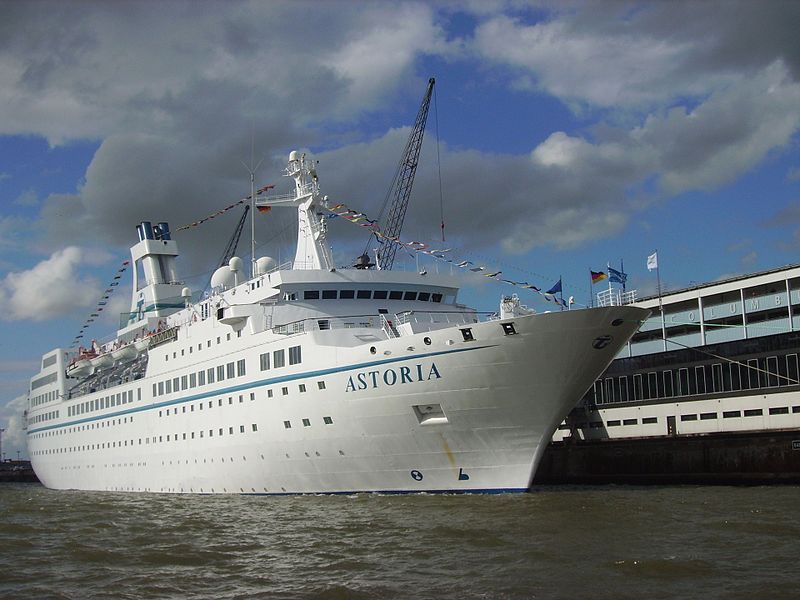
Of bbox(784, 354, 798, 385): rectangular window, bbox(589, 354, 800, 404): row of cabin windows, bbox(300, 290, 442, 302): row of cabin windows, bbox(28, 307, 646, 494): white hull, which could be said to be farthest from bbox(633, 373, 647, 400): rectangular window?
bbox(28, 307, 646, 494): white hull

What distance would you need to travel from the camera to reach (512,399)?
928 inches

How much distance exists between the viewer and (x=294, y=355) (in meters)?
27.5

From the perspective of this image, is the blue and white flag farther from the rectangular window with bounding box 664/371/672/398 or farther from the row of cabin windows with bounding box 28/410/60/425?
the row of cabin windows with bounding box 28/410/60/425

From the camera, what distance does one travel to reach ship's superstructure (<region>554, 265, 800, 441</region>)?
3550 centimetres

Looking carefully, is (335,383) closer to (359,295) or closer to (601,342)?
(359,295)

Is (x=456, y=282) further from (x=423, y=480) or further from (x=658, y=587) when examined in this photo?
(x=658, y=587)

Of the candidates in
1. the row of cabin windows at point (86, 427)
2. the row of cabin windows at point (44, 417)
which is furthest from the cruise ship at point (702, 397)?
Answer: the row of cabin windows at point (44, 417)

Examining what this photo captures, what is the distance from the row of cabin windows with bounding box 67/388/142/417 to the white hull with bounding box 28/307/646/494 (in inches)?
395

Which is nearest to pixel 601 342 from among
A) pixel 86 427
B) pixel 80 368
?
pixel 86 427

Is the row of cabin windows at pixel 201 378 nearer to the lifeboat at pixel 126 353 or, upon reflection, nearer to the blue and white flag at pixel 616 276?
the lifeboat at pixel 126 353

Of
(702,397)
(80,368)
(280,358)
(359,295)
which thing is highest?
(359,295)

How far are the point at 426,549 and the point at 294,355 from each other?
37.1ft

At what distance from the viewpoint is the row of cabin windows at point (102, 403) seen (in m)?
39.2

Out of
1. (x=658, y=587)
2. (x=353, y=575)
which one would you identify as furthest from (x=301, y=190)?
(x=658, y=587)
